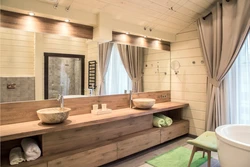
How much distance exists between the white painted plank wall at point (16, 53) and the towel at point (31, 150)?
946mm

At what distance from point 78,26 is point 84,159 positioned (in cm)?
203

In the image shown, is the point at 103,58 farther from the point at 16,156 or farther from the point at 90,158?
the point at 16,156

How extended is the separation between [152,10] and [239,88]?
2.17m

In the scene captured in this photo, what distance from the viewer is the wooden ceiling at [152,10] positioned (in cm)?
262

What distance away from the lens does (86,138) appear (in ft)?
8.61

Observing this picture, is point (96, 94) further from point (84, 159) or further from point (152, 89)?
point (152, 89)

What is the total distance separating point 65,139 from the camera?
2404mm

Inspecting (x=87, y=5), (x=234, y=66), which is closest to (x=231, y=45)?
(x=234, y=66)

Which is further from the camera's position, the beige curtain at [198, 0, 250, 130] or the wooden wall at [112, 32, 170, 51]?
the wooden wall at [112, 32, 170, 51]

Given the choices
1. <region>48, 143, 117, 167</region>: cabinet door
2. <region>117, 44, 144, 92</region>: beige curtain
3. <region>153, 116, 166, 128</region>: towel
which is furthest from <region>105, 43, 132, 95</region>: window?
<region>48, 143, 117, 167</region>: cabinet door

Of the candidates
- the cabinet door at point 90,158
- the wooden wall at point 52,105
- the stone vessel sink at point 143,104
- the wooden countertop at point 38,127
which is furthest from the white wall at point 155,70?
the cabinet door at point 90,158

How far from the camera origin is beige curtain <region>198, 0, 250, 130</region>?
2992mm

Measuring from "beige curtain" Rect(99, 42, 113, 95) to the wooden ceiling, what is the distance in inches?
22.0

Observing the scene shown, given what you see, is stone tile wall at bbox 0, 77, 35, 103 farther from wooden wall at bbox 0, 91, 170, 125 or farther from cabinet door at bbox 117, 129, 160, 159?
cabinet door at bbox 117, 129, 160, 159
